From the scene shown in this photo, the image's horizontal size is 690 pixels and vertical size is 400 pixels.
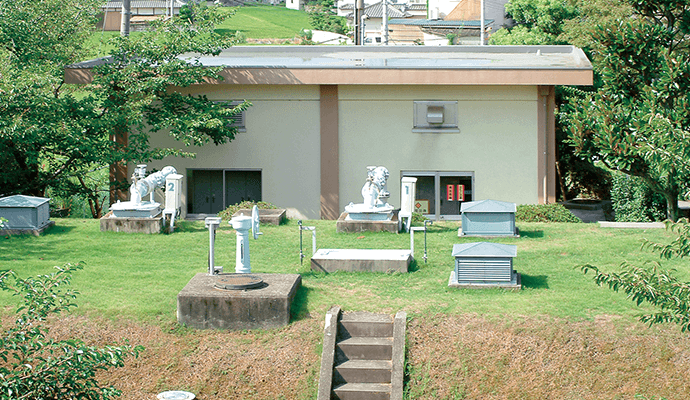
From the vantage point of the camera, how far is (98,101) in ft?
73.1

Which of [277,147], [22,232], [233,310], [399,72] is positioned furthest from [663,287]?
[277,147]

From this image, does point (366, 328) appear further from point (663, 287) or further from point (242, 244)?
point (663, 287)

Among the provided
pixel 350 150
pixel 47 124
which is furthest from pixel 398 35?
pixel 47 124

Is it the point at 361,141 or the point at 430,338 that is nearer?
the point at 430,338

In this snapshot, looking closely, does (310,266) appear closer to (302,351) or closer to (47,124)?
(302,351)

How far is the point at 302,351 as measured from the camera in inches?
456

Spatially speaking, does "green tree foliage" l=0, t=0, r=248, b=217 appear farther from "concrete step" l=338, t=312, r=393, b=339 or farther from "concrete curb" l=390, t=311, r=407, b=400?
"concrete curb" l=390, t=311, r=407, b=400

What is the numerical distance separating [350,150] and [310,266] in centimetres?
919

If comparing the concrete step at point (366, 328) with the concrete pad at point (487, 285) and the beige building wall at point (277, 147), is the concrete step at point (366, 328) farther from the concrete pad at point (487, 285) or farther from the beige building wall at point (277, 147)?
the beige building wall at point (277, 147)

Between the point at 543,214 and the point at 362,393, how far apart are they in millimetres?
11806

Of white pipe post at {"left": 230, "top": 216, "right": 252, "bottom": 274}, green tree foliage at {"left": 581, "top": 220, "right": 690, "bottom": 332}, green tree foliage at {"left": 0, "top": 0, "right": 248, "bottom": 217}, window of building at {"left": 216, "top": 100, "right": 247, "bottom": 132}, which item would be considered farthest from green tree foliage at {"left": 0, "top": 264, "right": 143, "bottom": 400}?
window of building at {"left": 216, "top": 100, "right": 247, "bottom": 132}

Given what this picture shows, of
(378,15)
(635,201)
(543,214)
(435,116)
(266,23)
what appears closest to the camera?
(543,214)

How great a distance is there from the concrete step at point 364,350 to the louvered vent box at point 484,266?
234 cm

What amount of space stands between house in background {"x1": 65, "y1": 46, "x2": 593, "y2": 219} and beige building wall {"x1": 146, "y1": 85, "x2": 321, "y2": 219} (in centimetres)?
3
